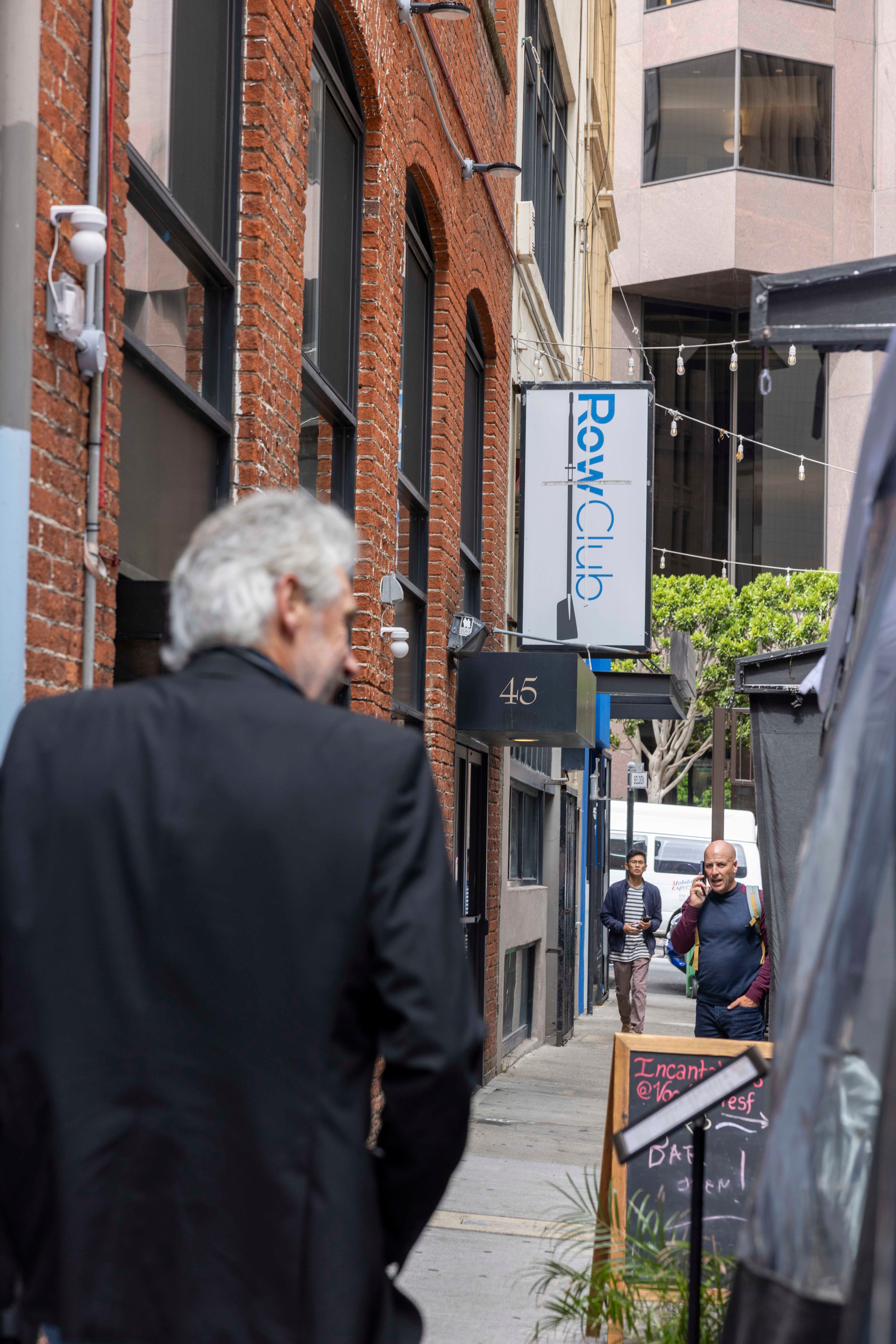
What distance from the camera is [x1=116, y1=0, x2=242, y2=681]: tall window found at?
492 centimetres

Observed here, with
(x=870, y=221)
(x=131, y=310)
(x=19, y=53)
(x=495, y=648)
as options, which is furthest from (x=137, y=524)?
(x=870, y=221)

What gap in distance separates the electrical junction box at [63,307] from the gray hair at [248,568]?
192 centimetres

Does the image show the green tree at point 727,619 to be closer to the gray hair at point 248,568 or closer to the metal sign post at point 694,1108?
the metal sign post at point 694,1108

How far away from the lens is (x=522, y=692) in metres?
10.1

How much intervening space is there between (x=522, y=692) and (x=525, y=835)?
458 cm

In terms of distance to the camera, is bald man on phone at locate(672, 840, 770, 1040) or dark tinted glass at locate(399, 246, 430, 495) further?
dark tinted glass at locate(399, 246, 430, 495)

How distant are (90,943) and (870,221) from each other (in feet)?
137

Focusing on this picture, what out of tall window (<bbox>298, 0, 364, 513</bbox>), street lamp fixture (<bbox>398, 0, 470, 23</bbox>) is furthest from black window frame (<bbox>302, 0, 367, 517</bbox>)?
street lamp fixture (<bbox>398, 0, 470, 23</bbox>)

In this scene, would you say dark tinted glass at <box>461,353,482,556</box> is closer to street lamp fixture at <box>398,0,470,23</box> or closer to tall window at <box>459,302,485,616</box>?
tall window at <box>459,302,485,616</box>

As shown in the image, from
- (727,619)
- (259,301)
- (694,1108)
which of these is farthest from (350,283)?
(727,619)

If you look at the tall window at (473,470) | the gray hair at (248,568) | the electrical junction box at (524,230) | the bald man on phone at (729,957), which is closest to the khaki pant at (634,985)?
Answer: the tall window at (473,470)

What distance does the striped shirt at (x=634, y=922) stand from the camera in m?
14.0

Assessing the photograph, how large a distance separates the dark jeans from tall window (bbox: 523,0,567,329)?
816cm

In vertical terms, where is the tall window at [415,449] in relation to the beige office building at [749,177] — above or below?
below
